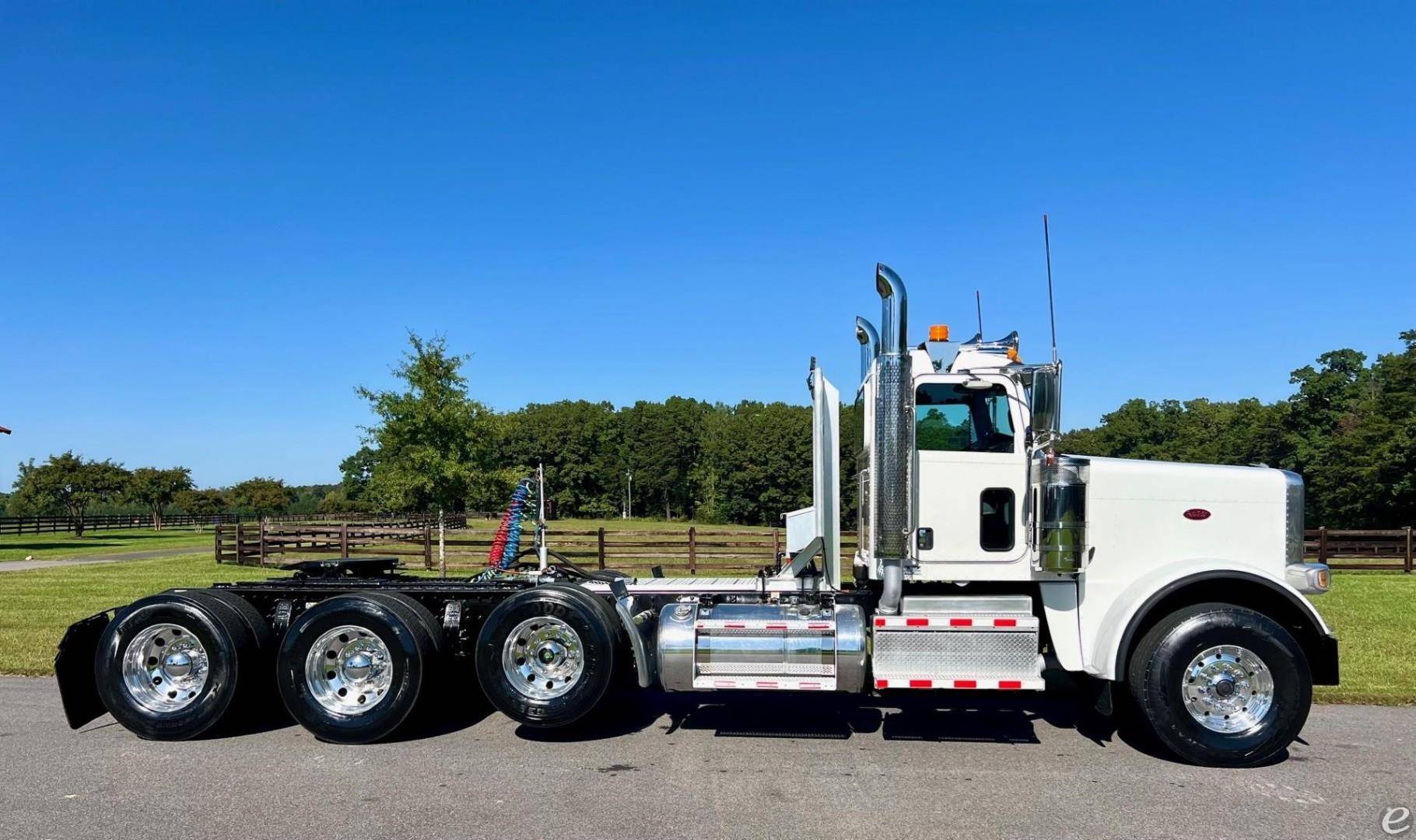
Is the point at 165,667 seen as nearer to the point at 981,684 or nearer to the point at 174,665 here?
the point at 174,665

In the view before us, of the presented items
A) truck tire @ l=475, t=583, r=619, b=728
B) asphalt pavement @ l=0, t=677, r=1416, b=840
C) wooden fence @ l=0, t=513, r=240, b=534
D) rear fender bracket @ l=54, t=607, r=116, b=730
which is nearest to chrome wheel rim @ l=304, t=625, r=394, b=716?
asphalt pavement @ l=0, t=677, r=1416, b=840

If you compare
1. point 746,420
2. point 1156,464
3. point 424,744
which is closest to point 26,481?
point 746,420

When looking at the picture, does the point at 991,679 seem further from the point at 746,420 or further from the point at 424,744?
the point at 746,420

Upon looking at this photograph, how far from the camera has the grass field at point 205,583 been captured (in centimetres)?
916

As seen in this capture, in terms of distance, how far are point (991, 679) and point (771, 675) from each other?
1.53 metres

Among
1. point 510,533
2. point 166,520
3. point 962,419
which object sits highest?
point 962,419

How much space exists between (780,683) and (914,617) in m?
1.07

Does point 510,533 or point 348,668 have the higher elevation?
point 510,533

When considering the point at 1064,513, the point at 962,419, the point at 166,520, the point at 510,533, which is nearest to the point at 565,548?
the point at 510,533

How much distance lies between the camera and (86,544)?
38781 mm

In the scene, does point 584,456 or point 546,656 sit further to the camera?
point 584,456

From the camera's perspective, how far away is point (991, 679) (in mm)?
6562

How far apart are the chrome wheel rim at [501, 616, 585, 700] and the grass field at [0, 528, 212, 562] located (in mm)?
28524

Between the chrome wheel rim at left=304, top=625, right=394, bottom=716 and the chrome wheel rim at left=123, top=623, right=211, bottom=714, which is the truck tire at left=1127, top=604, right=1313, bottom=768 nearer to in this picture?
the chrome wheel rim at left=304, top=625, right=394, bottom=716
